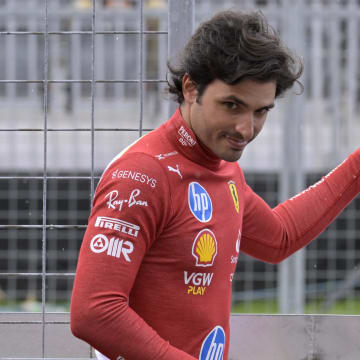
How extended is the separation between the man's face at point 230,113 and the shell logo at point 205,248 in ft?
0.60

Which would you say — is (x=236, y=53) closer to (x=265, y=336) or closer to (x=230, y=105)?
(x=230, y=105)

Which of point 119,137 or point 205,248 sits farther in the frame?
point 119,137

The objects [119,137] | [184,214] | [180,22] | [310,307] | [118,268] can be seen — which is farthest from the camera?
[310,307]

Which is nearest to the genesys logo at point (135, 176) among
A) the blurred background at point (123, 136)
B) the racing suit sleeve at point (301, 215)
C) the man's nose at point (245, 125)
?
the man's nose at point (245, 125)

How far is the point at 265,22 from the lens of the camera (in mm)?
2012

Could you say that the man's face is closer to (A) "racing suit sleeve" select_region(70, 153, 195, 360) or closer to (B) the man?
(B) the man

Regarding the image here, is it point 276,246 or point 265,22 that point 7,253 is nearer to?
point 276,246

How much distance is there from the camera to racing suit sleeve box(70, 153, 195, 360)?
68.9 inches

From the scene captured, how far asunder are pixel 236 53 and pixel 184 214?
1.24ft

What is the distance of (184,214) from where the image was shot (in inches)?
74.1

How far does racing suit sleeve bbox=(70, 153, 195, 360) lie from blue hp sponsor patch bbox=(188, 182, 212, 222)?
0.34 feet

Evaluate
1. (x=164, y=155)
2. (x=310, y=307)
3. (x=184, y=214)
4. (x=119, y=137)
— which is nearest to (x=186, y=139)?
(x=164, y=155)

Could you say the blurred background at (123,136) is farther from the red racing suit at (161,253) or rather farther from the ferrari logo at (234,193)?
the red racing suit at (161,253)

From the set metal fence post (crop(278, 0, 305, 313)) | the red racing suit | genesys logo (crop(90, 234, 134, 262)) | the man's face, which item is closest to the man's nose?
the man's face
